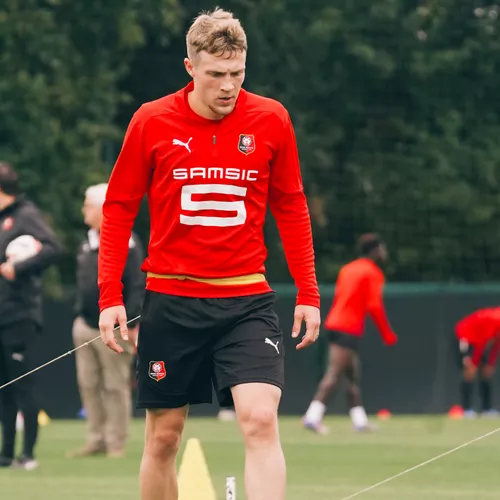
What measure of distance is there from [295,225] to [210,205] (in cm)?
40

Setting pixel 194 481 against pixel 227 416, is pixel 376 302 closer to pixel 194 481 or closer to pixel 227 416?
pixel 227 416

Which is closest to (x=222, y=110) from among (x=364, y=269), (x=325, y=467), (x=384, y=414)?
(x=325, y=467)

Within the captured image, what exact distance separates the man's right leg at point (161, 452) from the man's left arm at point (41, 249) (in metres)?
4.50

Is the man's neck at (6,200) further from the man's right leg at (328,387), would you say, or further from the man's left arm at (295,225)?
the man's right leg at (328,387)

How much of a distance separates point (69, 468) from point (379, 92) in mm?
18590

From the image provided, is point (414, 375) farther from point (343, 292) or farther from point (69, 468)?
point (69, 468)

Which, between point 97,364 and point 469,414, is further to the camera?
point 469,414

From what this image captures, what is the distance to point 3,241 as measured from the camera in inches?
444

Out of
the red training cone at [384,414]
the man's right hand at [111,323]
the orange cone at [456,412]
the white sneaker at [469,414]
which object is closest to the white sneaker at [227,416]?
the red training cone at [384,414]

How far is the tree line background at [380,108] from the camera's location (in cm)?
2812

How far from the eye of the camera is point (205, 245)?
6594 millimetres

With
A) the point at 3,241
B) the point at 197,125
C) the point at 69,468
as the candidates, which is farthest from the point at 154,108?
the point at 69,468

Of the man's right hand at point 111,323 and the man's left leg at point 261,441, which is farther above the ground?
the man's right hand at point 111,323

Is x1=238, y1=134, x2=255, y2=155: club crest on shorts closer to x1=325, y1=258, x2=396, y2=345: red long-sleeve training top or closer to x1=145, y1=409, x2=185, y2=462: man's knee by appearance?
x1=145, y1=409, x2=185, y2=462: man's knee
